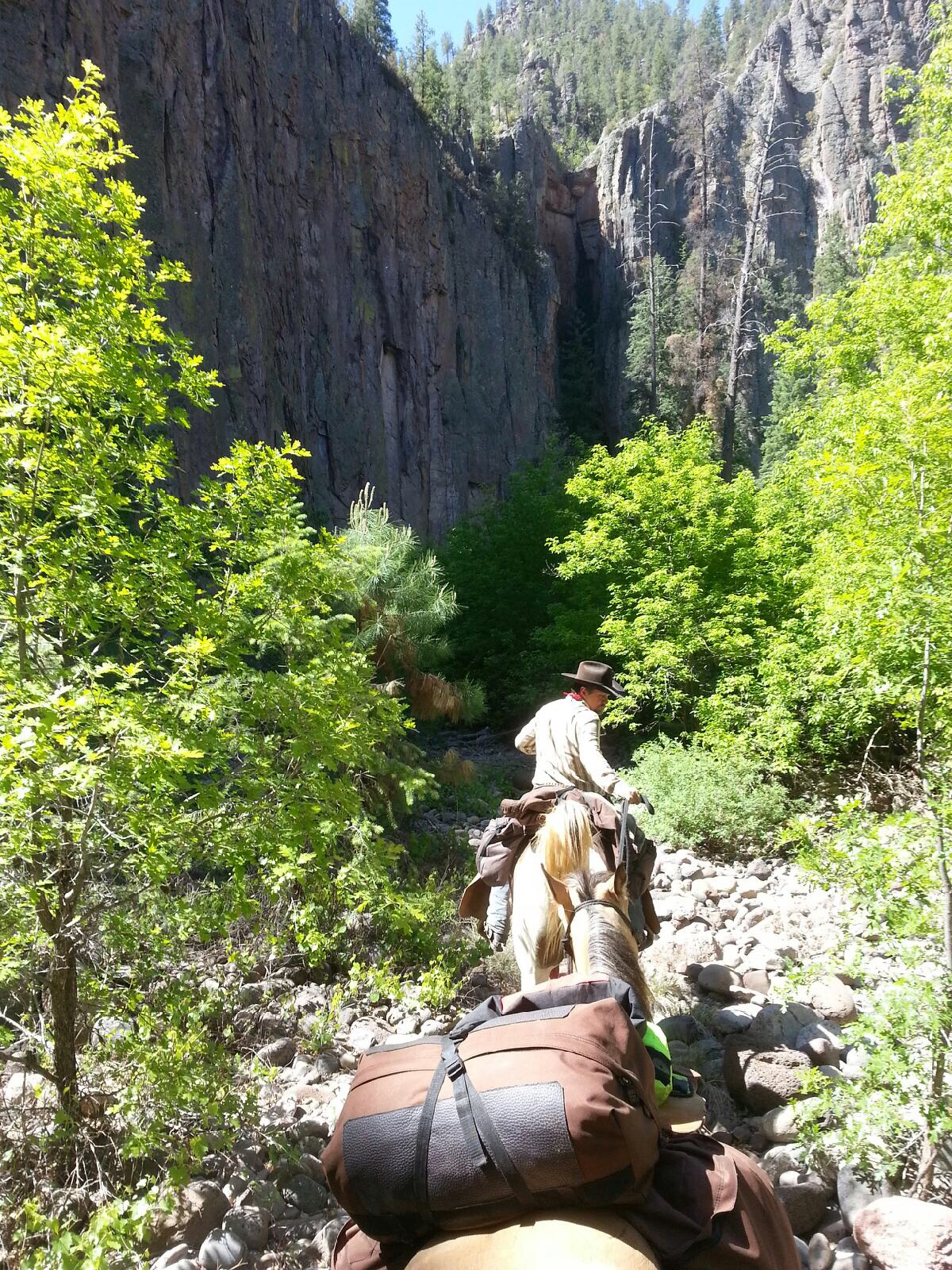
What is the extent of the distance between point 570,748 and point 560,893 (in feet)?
3.87

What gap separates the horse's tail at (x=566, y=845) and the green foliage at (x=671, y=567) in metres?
7.20

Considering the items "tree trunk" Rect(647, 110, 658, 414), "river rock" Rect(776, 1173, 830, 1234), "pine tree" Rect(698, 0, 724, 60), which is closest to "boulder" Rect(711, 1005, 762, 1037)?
"river rock" Rect(776, 1173, 830, 1234)

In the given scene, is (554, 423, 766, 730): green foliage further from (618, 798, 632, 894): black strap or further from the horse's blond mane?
the horse's blond mane

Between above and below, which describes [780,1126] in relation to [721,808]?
below

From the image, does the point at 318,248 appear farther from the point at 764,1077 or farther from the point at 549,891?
the point at 764,1077

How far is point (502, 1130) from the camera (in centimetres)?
168

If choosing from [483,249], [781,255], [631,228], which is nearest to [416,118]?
[483,249]

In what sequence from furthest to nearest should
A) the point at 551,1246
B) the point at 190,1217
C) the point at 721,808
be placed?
the point at 721,808 < the point at 190,1217 < the point at 551,1246

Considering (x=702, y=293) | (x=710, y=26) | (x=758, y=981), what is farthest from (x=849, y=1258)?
(x=710, y=26)

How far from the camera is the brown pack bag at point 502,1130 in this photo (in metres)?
1.66

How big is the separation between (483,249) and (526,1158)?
38340mm

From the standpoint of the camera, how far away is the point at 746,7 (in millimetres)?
70812

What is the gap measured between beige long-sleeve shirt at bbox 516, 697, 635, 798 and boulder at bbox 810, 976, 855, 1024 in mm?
2179

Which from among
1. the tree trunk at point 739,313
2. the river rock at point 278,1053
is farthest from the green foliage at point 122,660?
the tree trunk at point 739,313
